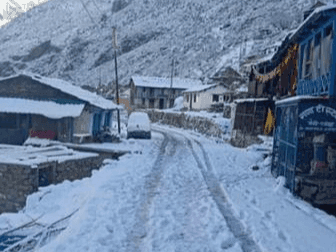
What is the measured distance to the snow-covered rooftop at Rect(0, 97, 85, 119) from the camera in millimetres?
20348

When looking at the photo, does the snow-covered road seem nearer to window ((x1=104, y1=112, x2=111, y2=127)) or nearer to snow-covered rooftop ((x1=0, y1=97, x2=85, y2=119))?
snow-covered rooftop ((x1=0, y1=97, x2=85, y2=119))

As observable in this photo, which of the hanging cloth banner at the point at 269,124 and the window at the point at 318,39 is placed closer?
the window at the point at 318,39

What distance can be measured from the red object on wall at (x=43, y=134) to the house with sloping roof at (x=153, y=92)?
39.1 meters

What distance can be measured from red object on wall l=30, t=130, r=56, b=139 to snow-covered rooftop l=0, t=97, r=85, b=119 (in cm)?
190

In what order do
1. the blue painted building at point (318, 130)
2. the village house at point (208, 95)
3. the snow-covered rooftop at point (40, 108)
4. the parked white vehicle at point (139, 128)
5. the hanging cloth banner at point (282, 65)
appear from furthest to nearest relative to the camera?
1. the village house at point (208, 95)
2. the parked white vehicle at point (139, 128)
3. the snow-covered rooftop at point (40, 108)
4. the hanging cloth banner at point (282, 65)
5. the blue painted building at point (318, 130)

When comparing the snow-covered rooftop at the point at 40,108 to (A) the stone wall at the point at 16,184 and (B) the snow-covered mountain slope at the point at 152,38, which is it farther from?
(B) the snow-covered mountain slope at the point at 152,38

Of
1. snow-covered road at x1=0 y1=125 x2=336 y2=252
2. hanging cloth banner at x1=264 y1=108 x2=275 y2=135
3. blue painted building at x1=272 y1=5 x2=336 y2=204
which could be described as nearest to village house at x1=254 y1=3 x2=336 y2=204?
blue painted building at x1=272 y1=5 x2=336 y2=204

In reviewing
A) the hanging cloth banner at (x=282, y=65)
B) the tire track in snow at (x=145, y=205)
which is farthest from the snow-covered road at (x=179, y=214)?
the hanging cloth banner at (x=282, y=65)

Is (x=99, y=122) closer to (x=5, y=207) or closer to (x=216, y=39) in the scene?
(x=5, y=207)

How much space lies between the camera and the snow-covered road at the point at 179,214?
6270mm

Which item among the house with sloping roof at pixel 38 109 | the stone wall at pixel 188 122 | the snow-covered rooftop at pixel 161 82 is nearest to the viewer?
the house with sloping roof at pixel 38 109

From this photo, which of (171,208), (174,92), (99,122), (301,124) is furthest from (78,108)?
(174,92)

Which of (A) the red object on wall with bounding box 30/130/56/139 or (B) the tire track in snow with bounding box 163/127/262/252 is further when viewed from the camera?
(A) the red object on wall with bounding box 30/130/56/139

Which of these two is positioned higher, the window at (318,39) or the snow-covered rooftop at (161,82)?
the snow-covered rooftop at (161,82)
